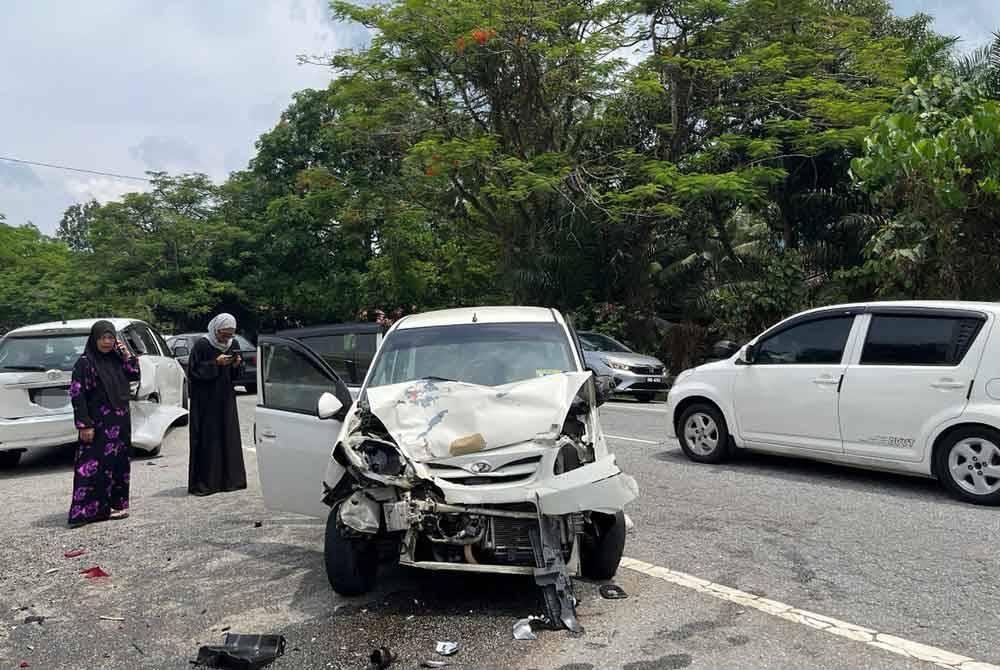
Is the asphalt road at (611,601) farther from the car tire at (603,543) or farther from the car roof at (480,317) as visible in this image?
the car roof at (480,317)

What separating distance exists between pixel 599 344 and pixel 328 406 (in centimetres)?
1401

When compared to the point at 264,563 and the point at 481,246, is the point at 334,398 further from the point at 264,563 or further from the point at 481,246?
the point at 481,246

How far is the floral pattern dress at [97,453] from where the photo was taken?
7508 mm

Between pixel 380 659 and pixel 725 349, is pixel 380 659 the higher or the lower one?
the lower one

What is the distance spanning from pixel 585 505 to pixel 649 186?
1657cm

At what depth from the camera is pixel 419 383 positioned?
18.3 ft

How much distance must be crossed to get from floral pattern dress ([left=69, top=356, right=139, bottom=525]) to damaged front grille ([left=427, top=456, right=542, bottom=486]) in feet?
14.2

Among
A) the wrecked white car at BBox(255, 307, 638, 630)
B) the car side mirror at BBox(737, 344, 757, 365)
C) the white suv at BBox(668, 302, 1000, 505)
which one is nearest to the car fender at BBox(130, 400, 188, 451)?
the wrecked white car at BBox(255, 307, 638, 630)

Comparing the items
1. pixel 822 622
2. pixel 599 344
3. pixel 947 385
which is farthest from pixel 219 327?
pixel 599 344

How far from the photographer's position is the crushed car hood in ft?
15.8

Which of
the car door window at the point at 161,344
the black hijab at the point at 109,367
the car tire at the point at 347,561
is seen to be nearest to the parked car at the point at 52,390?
the car door window at the point at 161,344

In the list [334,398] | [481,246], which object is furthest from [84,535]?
[481,246]

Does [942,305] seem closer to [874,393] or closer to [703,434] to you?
[874,393]

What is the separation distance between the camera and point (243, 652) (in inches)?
166
